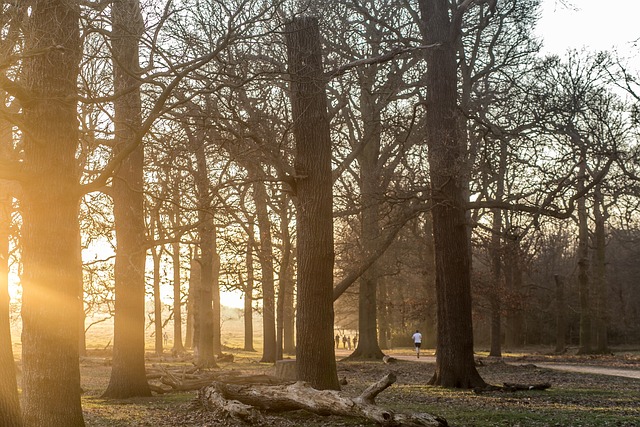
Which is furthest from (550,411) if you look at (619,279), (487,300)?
(619,279)

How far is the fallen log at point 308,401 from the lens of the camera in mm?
10500

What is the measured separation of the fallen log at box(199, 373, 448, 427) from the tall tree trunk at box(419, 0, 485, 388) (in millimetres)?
6604

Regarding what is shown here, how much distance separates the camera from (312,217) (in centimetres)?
1398

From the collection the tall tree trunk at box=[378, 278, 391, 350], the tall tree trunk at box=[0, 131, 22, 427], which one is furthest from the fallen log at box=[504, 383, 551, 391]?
the tall tree trunk at box=[378, 278, 391, 350]

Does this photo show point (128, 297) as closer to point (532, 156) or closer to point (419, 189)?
point (419, 189)

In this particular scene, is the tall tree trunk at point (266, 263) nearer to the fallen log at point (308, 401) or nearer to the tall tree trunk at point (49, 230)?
the fallen log at point (308, 401)

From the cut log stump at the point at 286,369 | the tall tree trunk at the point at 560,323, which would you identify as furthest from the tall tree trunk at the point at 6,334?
the tall tree trunk at the point at 560,323

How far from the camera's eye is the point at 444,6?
19156mm

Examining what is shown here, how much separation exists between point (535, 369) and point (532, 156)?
12.1 meters

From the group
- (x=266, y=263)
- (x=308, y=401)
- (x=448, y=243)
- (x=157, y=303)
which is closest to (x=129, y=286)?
(x=308, y=401)

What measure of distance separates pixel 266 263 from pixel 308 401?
12.7 metres

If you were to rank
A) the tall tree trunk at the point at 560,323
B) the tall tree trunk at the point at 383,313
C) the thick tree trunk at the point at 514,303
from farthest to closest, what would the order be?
the tall tree trunk at the point at 383,313, the tall tree trunk at the point at 560,323, the thick tree trunk at the point at 514,303

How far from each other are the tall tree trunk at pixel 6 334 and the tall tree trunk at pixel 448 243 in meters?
9.37

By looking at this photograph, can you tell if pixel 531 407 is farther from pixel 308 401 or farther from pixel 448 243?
pixel 448 243
